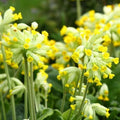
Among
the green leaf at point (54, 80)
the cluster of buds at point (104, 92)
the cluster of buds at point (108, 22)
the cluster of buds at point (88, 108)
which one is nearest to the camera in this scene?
the cluster of buds at point (88, 108)

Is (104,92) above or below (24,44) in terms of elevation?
below

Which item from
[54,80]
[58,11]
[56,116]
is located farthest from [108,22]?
[58,11]

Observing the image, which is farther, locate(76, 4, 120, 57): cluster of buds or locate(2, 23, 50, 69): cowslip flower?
locate(76, 4, 120, 57): cluster of buds

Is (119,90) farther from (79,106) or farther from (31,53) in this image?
(31,53)

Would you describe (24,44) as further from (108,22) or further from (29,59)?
(108,22)

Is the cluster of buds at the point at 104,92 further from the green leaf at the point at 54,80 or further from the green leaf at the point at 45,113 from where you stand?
the green leaf at the point at 45,113

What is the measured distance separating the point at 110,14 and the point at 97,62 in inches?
58.2

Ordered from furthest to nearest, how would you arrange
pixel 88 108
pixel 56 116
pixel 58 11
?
pixel 58 11, pixel 56 116, pixel 88 108

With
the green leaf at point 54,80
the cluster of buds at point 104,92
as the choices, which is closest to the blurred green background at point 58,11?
the green leaf at point 54,80

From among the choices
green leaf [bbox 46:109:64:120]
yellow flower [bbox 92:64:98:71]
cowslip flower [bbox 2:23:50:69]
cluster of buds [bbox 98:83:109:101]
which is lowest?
green leaf [bbox 46:109:64:120]

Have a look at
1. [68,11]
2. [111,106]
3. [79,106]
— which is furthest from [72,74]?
[68,11]

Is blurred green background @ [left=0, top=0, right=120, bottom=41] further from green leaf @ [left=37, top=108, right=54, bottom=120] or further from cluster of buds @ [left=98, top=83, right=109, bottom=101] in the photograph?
green leaf @ [left=37, top=108, right=54, bottom=120]

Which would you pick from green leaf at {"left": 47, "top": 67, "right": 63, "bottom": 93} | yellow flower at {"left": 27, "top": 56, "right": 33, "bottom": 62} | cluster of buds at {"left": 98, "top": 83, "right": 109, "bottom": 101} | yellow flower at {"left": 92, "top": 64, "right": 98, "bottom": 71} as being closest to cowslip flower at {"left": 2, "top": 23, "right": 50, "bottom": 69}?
yellow flower at {"left": 27, "top": 56, "right": 33, "bottom": 62}

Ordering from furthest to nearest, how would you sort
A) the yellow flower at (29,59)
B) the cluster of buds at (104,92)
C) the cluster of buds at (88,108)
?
1. the cluster of buds at (104,92)
2. the cluster of buds at (88,108)
3. the yellow flower at (29,59)
